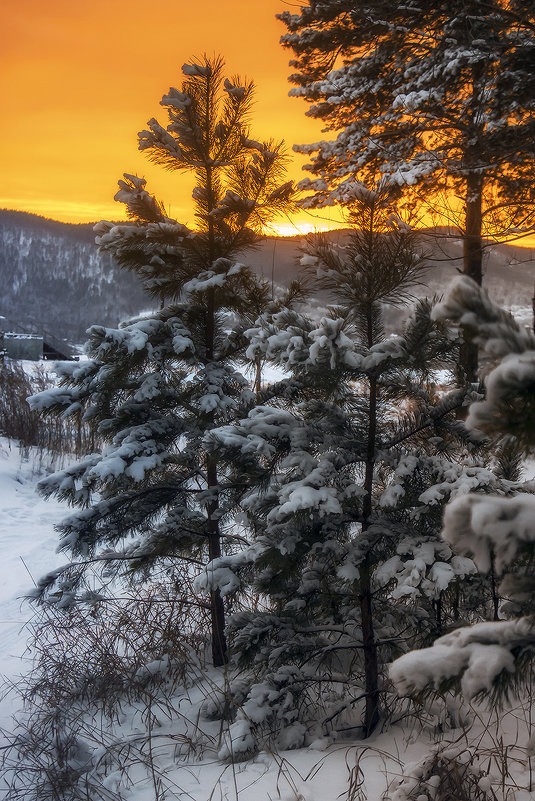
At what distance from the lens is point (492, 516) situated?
0.93 meters

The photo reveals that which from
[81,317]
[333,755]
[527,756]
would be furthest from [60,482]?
[81,317]

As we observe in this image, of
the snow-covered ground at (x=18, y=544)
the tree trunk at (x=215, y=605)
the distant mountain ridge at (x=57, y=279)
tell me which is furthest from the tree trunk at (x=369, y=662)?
the distant mountain ridge at (x=57, y=279)

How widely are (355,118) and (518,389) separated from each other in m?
10.3

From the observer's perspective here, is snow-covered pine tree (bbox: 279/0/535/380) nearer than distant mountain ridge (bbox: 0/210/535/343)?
Yes

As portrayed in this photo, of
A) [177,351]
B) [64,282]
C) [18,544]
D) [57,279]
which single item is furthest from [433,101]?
[57,279]

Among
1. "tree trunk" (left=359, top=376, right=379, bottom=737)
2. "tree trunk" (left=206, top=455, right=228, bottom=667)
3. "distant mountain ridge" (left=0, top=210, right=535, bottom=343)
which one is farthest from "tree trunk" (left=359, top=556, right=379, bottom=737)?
"distant mountain ridge" (left=0, top=210, right=535, bottom=343)

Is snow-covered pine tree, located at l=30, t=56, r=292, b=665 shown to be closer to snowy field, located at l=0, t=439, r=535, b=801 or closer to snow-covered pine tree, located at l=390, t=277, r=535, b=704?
snowy field, located at l=0, t=439, r=535, b=801

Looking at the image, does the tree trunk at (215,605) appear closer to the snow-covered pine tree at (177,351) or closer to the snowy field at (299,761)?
the snow-covered pine tree at (177,351)

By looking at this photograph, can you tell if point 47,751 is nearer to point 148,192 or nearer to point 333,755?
point 333,755

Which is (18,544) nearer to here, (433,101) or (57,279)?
(433,101)

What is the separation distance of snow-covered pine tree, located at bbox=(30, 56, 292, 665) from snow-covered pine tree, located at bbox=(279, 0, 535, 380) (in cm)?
134

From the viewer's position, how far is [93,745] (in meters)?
3.42

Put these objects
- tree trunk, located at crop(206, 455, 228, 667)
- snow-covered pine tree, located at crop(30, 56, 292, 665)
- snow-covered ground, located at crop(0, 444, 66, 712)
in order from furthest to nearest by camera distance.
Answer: snow-covered ground, located at crop(0, 444, 66, 712), tree trunk, located at crop(206, 455, 228, 667), snow-covered pine tree, located at crop(30, 56, 292, 665)

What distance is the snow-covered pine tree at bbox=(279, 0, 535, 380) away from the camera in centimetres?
509
